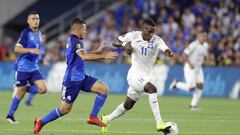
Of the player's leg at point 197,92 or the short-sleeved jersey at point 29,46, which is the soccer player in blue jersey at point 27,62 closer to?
the short-sleeved jersey at point 29,46

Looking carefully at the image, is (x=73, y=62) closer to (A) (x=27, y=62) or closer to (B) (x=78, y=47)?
(B) (x=78, y=47)

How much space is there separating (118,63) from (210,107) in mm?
7584

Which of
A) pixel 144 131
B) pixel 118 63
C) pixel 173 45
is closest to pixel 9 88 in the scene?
pixel 118 63

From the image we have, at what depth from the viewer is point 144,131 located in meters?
15.1

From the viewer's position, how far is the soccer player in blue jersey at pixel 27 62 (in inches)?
666

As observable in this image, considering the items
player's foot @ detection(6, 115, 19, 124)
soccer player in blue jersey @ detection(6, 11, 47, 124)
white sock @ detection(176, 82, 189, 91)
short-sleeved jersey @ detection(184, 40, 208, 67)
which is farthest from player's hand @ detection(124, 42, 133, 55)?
white sock @ detection(176, 82, 189, 91)

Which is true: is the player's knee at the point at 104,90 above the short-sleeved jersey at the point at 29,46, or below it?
below

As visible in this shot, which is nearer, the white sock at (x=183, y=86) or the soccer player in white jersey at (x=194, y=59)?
the soccer player in white jersey at (x=194, y=59)

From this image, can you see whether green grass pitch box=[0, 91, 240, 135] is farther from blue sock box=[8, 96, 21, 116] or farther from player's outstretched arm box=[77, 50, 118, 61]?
player's outstretched arm box=[77, 50, 118, 61]

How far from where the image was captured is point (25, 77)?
57.3 feet

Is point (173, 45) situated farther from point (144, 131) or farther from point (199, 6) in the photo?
point (144, 131)

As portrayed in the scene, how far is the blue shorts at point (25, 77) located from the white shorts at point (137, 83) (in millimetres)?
3701

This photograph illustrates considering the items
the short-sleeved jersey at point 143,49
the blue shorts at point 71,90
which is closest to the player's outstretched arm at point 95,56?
the blue shorts at point 71,90

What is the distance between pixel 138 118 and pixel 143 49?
4.29 metres
